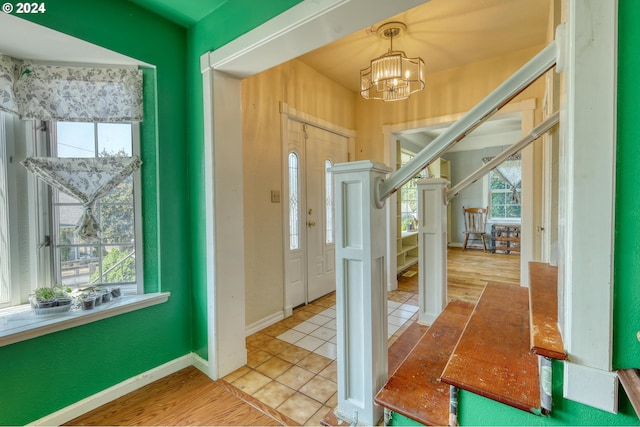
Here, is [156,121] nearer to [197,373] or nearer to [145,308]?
[145,308]

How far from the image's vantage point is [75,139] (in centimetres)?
181

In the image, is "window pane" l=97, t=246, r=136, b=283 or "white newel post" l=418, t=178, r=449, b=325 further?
"white newel post" l=418, t=178, r=449, b=325

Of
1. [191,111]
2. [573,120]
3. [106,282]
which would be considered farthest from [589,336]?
[106,282]

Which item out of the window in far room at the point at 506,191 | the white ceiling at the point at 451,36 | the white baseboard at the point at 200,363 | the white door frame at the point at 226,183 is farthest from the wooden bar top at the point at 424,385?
the window in far room at the point at 506,191

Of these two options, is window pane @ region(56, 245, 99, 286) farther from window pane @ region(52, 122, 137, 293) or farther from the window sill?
the window sill

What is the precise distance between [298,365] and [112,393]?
1.14 meters

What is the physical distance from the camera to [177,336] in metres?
2.00

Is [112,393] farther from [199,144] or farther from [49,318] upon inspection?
[199,144]

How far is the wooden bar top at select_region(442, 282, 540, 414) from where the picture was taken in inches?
36.3

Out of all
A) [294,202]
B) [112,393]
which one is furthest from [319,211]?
[112,393]

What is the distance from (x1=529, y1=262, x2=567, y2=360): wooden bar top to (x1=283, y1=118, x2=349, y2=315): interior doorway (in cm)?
201

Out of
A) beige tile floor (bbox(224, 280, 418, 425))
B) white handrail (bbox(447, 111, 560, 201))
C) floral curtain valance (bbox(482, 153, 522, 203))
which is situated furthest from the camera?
floral curtain valance (bbox(482, 153, 522, 203))

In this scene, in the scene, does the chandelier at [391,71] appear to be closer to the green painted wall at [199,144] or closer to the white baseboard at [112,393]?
the green painted wall at [199,144]

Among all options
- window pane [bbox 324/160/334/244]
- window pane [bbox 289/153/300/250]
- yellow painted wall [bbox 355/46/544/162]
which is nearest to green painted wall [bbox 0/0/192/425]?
window pane [bbox 289/153/300/250]
